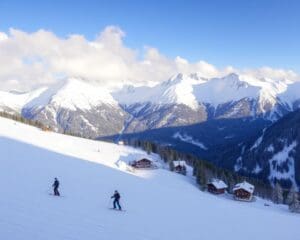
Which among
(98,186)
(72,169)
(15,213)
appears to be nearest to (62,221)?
(15,213)

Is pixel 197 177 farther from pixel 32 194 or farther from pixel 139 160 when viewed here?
pixel 32 194

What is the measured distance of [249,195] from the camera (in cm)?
11831

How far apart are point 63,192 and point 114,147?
338 feet

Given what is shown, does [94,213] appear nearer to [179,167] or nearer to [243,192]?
[243,192]

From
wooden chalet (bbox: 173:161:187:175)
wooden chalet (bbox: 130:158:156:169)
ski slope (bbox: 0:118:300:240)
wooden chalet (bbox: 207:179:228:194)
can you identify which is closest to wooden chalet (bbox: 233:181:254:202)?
wooden chalet (bbox: 207:179:228:194)

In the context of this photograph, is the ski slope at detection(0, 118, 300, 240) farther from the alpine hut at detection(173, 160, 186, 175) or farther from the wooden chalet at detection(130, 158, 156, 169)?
the alpine hut at detection(173, 160, 186, 175)

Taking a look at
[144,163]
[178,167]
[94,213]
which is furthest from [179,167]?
[94,213]

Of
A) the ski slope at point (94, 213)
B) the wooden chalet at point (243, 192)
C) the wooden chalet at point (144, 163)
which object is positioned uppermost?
the wooden chalet at point (144, 163)

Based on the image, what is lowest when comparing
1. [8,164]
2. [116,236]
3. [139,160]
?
[116,236]

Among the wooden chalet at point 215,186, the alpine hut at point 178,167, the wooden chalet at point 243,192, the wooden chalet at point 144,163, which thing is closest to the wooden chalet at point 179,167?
the alpine hut at point 178,167

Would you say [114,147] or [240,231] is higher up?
[114,147]

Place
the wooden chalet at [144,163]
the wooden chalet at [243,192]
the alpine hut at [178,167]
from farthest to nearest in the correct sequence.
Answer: the alpine hut at [178,167] → the wooden chalet at [144,163] → the wooden chalet at [243,192]

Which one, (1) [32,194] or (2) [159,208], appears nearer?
(1) [32,194]

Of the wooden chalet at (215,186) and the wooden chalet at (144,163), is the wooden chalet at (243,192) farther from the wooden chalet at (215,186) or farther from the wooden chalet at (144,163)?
the wooden chalet at (144,163)
